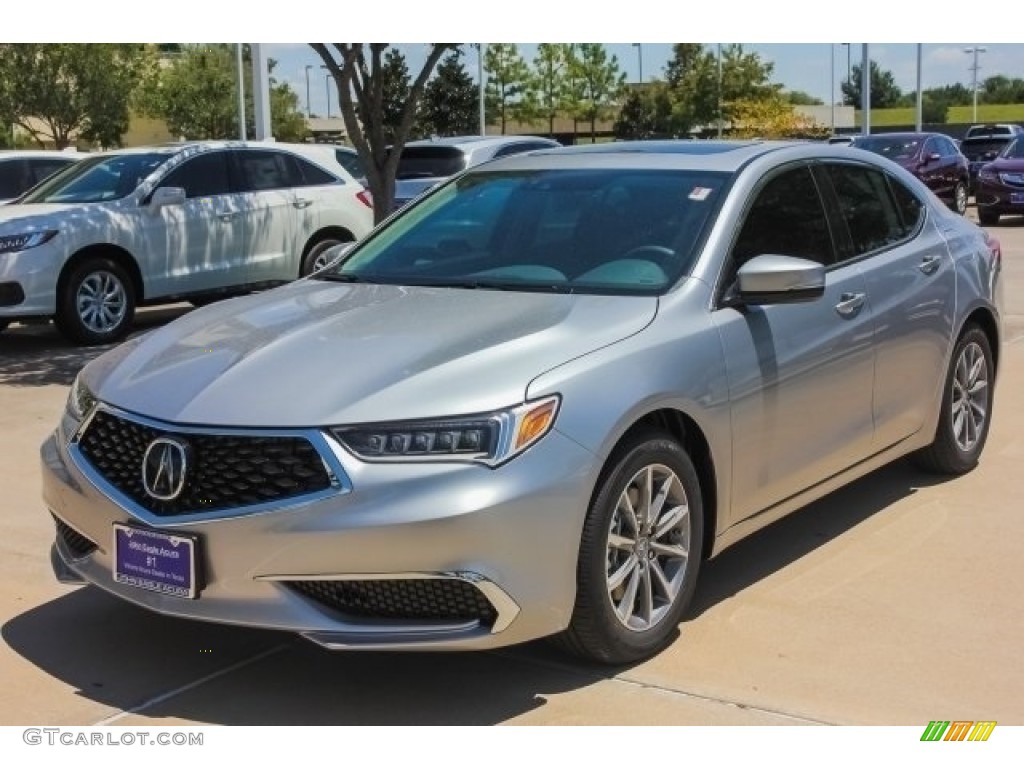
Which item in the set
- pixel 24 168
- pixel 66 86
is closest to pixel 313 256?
pixel 24 168

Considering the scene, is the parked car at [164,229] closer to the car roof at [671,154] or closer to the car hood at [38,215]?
the car hood at [38,215]

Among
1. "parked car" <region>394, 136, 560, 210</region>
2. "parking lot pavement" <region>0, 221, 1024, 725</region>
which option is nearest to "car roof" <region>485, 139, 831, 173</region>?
"parking lot pavement" <region>0, 221, 1024, 725</region>

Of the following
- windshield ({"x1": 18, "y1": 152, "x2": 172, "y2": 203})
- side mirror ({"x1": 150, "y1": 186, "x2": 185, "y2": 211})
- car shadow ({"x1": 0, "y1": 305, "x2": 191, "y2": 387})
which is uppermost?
windshield ({"x1": 18, "y1": 152, "x2": 172, "y2": 203})

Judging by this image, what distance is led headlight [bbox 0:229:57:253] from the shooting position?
1028 centimetres

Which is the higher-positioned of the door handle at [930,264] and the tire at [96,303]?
the door handle at [930,264]

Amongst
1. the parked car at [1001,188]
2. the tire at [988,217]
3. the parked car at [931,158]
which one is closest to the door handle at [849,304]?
the parked car at [931,158]

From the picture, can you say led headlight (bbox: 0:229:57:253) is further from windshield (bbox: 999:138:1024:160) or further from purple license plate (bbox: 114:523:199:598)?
windshield (bbox: 999:138:1024:160)

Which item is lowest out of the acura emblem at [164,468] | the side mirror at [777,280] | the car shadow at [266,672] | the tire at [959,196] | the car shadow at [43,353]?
the car shadow at [266,672]

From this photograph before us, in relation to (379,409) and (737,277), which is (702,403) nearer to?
(737,277)

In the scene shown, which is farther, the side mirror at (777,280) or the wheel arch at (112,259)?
the wheel arch at (112,259)

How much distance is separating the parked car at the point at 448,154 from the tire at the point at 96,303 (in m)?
3.51

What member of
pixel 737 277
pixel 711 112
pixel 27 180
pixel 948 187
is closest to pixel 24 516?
pixel 737 277
